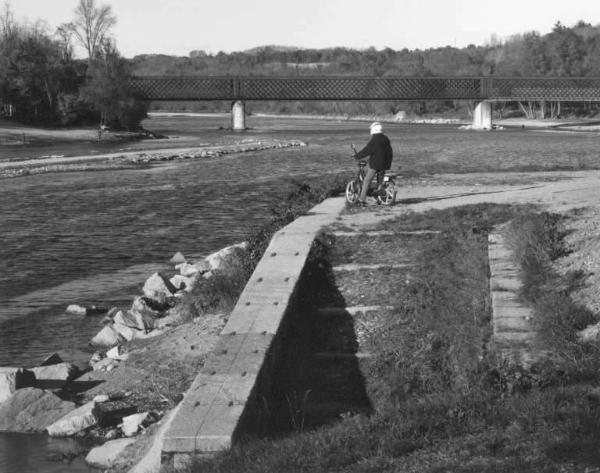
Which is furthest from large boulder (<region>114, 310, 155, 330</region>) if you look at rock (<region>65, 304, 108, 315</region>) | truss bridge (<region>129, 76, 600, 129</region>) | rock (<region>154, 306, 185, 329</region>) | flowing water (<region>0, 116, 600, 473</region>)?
truss bridge (<region>129, 76, 600, 129</region>)

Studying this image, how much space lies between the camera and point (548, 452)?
709cm

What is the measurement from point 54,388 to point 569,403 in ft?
21.4

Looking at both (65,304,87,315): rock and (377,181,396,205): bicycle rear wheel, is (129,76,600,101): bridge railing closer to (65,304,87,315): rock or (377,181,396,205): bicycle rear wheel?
(377,181,396,205): bicycle rear wheel

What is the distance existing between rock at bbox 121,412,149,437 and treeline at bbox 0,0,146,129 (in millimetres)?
96711

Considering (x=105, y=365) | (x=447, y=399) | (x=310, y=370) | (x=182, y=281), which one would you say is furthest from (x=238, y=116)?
(x=447, y=399)

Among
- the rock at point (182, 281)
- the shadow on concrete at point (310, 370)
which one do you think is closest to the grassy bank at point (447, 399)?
the shadow on concrete at point (310, 370)

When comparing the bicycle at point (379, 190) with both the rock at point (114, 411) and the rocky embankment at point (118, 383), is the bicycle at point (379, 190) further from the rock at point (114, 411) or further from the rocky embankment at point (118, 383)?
the rock at point (114, 411)

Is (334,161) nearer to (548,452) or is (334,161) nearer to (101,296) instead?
(101,296)

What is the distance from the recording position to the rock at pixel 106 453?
9.90m

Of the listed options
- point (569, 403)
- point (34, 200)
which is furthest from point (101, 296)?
point (34, 200)

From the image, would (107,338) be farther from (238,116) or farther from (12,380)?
(238,116)

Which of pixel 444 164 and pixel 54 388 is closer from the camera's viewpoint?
pixel 54 388

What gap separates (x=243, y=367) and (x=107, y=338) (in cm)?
566

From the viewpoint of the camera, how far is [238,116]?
13012 cm
